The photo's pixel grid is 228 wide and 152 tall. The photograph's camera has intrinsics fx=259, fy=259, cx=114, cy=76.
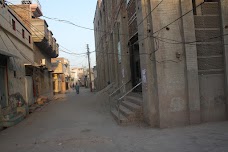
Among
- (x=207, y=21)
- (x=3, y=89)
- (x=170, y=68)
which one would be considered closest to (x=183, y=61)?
(x=170, y=68)

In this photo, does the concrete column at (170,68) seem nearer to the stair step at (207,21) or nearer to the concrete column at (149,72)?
the concrete column at (149,72)

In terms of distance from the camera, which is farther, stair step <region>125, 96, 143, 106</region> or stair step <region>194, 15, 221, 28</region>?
stair step <region>125, 96, 143, 106</region>

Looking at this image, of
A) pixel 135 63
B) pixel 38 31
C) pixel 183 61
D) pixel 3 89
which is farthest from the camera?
pixel 38 31

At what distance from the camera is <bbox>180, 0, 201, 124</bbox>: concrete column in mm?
9086

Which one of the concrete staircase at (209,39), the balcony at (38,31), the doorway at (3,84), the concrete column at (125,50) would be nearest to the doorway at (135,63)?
the concrete column at (125,50)

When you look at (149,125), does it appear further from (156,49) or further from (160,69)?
(156,49)

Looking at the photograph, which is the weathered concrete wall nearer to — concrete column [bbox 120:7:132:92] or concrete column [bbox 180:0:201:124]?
concrete column [bbox 120:7:132:92]

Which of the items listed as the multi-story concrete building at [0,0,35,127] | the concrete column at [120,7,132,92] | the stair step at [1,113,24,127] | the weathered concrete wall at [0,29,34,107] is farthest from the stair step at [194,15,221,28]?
the stair step at [1,113,24,127]

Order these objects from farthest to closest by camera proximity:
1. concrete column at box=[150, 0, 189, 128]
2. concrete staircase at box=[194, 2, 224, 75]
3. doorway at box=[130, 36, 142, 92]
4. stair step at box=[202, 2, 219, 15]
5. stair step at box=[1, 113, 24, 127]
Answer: doorway at box=[130, 36, 142, 92]
stair step at box=[1, 113, 24, 127]
stair step at box=[202, 2, 219, 15]
concrete staircase at box=[194, 2, 224, 75]
concrete column at box=[150, 0, 189, 128]

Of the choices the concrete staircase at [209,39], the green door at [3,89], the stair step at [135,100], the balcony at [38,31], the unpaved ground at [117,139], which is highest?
the balcony at [38,31]

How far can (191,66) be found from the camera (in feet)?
30.1

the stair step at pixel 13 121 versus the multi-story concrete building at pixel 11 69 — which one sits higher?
the multi-story concrete building at pixel 11 69

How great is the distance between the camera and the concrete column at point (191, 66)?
909 cm

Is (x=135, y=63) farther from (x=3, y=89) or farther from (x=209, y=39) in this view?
(x=3, y=89)
